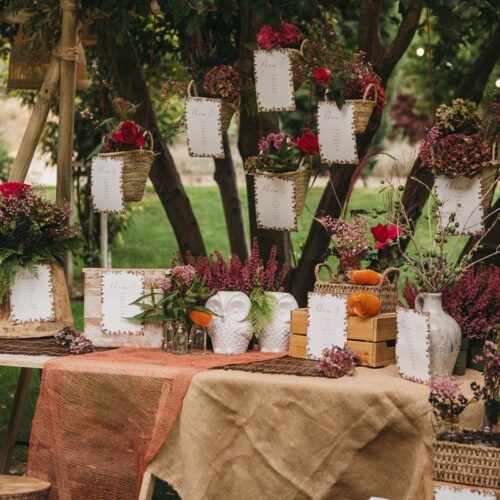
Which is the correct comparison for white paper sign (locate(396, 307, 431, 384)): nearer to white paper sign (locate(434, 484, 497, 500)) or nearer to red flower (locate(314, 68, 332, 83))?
white paper sign (locate(434, 484, 497, 500))

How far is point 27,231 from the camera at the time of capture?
3.21m

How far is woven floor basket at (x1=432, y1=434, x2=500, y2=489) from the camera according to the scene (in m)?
2.11

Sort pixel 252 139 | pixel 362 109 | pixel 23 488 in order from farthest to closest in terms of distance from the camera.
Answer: pixel 252 139
pixel 362 109
pixel 23 488

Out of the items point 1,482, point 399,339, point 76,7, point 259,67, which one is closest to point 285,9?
point 259,67

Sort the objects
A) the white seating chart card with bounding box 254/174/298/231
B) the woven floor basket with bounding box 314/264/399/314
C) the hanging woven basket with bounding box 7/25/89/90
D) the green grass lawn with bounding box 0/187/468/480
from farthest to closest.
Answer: the green grass lawn with bounding box 0/187/468/480
the hanging woven basket with bounding box 7/25/89/90
the white seating chart card with bounding box 254/174/298/231
the woven floor basket with bounding box 314/264/399/314

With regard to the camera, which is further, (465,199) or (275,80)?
(275,80)

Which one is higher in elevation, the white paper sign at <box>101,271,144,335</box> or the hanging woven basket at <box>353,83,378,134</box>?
the hanging woven basket at <box>353,83,378,134</box>

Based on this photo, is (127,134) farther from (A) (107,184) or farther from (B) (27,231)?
(B) (27,231)

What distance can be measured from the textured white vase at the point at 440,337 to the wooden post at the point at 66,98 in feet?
6.04

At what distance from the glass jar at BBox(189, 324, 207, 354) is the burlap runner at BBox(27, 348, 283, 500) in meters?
0.12

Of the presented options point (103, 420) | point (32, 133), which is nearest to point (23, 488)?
point (103, 420)

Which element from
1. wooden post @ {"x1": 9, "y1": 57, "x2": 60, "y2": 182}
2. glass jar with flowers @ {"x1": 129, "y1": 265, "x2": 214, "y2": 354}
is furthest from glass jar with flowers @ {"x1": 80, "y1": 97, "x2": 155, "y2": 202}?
glass jar with flowers @ {"x1": 129, "y1": 265, "x2": 214, "y2": 354}

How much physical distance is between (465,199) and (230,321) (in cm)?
95

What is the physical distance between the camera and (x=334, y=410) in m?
2.41
